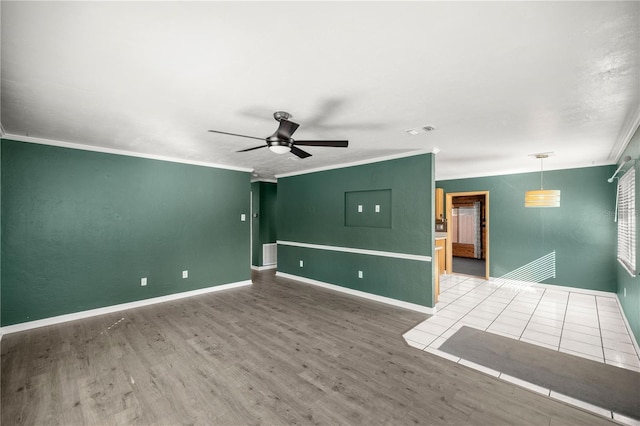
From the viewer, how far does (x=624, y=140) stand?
3457 mm

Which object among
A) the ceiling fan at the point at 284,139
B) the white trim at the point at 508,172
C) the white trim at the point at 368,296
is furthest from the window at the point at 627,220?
the ceiling fan at the point at 284,139

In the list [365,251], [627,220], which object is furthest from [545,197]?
[365,251]

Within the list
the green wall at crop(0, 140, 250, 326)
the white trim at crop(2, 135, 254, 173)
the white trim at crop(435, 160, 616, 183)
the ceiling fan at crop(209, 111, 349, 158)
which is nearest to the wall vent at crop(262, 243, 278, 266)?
the green wall at crop(0, 140, 250, 326)

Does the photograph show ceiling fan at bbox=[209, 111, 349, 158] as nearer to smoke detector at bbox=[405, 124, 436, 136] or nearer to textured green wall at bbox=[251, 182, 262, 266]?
smoke detector at bbox=[405, 124, 436, 136]

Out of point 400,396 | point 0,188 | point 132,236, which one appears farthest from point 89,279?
point 400,396

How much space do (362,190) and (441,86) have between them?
10.1ft

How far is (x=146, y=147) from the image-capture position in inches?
159

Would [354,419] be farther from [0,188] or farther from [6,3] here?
[0,188]

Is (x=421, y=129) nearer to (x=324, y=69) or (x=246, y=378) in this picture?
(x=324, y=69)

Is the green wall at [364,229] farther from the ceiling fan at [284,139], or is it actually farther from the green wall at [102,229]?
the ceiling fan at [284,139]

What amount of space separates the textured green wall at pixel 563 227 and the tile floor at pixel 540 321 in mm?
455

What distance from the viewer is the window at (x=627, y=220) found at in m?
3.38

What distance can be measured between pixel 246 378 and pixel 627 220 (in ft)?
18.5

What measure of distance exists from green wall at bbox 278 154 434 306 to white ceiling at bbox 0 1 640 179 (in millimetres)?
1268
